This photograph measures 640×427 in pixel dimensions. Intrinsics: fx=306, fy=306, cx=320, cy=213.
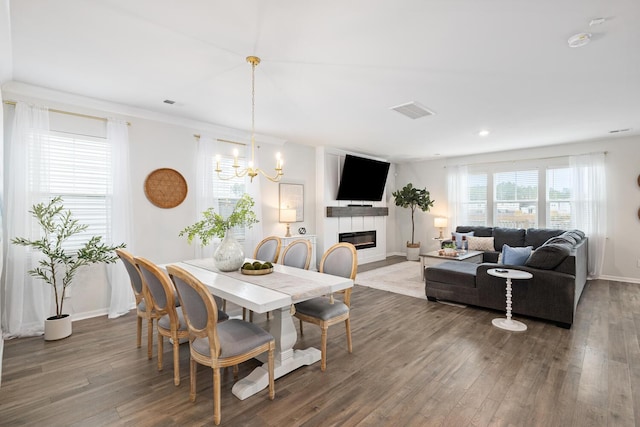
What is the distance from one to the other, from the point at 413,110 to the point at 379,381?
3.28m

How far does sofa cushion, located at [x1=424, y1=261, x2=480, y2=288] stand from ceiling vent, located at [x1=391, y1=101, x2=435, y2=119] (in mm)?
2202

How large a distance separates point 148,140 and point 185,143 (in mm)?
504

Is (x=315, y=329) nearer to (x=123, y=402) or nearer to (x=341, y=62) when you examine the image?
(x=123, y=402)

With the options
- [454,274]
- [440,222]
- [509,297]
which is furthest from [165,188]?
[440,222]

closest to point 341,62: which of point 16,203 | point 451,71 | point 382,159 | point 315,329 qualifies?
point 451,71

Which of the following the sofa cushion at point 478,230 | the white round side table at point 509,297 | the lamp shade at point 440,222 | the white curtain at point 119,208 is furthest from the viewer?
the lamp shade at point 440,222

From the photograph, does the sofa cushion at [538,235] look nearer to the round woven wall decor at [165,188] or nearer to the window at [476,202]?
the window at [476,202]

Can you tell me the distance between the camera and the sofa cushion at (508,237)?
6316 millimetres

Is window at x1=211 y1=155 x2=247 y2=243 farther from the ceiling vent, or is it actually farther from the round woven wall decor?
the ceiling vent

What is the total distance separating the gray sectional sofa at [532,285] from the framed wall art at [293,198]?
282cm

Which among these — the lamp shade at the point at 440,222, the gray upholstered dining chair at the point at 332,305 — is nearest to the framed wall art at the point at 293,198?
the gray upholstered dining chair at the point at 332,305

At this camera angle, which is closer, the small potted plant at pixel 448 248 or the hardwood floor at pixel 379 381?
the hardwood floor at pixel 379 381

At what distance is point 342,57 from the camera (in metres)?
2.69

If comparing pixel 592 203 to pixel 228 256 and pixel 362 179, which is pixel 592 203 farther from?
pixel 228 256
